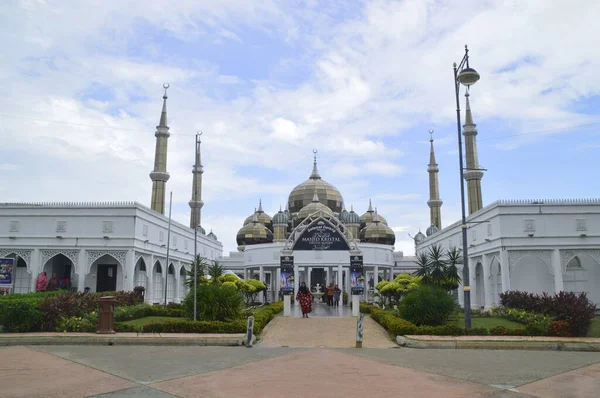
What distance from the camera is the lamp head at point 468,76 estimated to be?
17500mm

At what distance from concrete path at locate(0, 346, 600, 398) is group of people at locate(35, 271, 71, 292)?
19644 millimetres

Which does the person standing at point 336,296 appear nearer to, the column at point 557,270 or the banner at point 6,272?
the column at point 557,270

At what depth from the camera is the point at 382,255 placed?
1880 inches

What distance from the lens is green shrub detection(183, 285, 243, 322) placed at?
2034 centimetres

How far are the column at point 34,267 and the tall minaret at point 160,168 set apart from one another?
12.4m

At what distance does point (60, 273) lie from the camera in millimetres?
36094

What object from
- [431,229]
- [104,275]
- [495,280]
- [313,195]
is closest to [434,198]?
[431,229]

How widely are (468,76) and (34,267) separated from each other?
89.4 feet

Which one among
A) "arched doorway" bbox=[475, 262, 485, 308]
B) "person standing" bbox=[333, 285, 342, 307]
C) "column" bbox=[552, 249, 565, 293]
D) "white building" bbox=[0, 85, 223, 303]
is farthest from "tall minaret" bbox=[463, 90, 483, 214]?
"white building" bbox=[0, 85, 223, 303]

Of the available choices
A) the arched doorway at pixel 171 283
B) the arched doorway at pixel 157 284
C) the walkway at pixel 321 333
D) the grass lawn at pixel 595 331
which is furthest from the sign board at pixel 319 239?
the arched doorway at pixel 171 283

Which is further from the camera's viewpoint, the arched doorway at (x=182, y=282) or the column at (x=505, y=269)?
the arched doorway at (x=182, y=282)

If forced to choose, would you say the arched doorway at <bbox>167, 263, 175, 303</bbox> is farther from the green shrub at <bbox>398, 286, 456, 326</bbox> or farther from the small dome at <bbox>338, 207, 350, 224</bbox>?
the green shrub at <bbox>398, 286, 456, 326</bbox>

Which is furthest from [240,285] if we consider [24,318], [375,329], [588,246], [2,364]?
[2,364]

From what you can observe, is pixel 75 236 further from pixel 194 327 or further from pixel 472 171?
pixel 472 171
